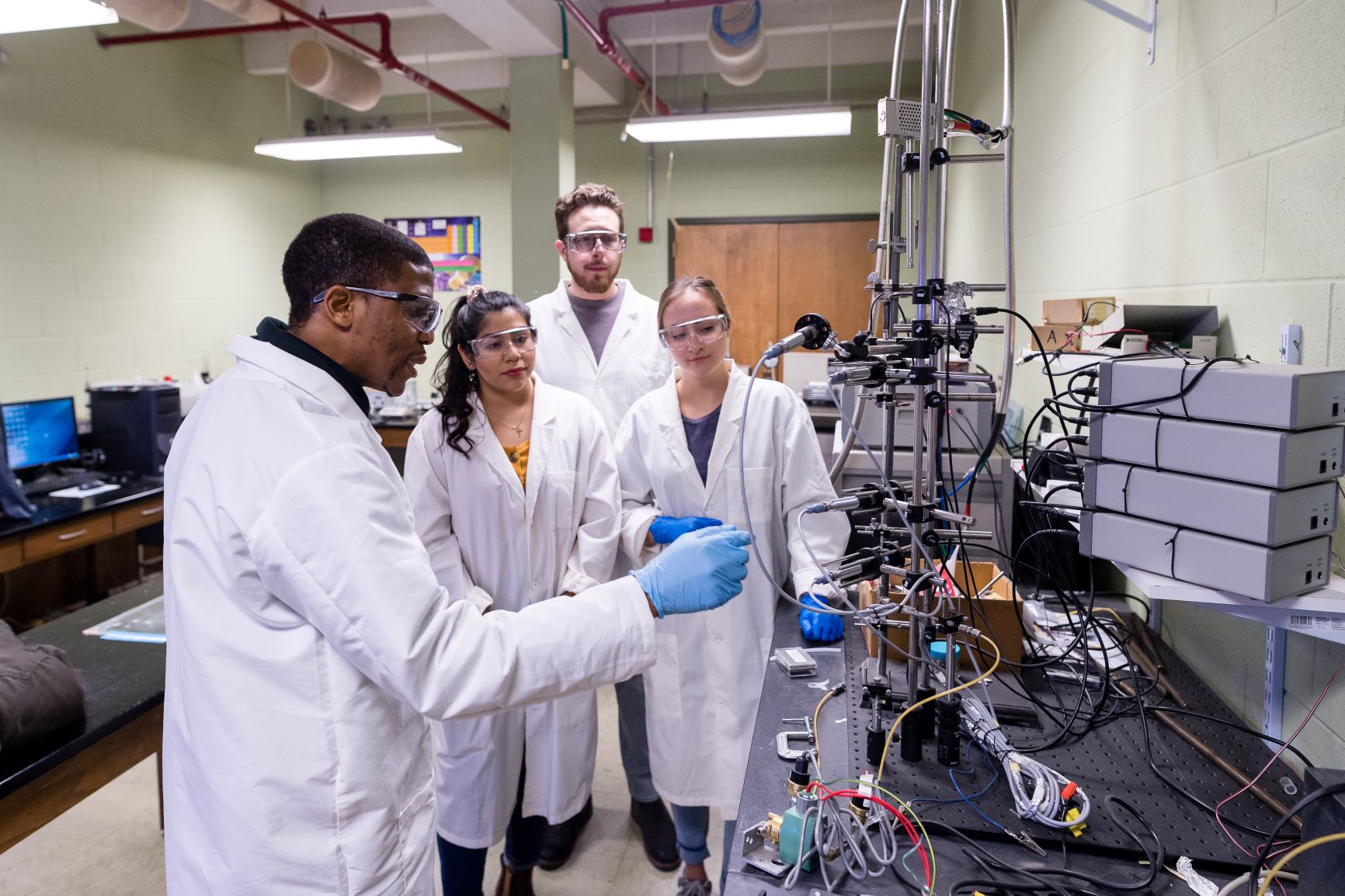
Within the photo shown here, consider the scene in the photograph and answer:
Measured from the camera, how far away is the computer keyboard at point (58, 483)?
343cm

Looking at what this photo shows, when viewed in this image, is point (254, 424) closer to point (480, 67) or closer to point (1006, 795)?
point (1006, 795)

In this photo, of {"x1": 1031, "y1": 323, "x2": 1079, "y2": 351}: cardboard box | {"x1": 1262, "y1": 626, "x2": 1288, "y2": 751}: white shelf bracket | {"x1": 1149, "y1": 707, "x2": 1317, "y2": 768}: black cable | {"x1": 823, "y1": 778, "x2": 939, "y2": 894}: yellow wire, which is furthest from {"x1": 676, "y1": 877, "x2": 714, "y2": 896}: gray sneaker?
{"x1": 1031, "y1": 323, "x2": 1079, "y2": 351}: cardboard box

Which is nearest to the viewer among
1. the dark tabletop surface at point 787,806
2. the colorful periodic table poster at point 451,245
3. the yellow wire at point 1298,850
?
the yellow wire at point 1298,850

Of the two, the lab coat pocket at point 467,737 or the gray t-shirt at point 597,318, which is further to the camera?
→ the gray t-shirt at point 597,318

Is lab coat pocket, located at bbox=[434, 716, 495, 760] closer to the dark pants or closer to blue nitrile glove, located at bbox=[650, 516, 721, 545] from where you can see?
the dark pants

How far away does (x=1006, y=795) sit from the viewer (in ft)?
3.59

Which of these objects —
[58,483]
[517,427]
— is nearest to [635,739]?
[517,427]

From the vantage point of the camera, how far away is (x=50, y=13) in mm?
1995

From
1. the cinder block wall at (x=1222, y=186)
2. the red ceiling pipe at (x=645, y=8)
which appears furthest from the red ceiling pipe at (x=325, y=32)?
the cinder block wall at (x=1222, y=186)

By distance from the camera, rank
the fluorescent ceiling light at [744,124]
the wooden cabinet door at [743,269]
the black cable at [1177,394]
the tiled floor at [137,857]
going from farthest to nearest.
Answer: the wooden cabinet door at [743,269] → the fluorescent ceiling light at [744,124] → the tiled floor at [137,857] → the black cable at [1177,394]

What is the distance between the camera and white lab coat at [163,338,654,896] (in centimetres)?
95

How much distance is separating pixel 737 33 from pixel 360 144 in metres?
2.20

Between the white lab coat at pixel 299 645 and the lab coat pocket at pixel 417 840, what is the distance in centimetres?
2

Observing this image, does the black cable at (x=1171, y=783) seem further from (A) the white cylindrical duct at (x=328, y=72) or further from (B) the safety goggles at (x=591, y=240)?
(A) the white cylindrical duct at (x=328, y=72)
